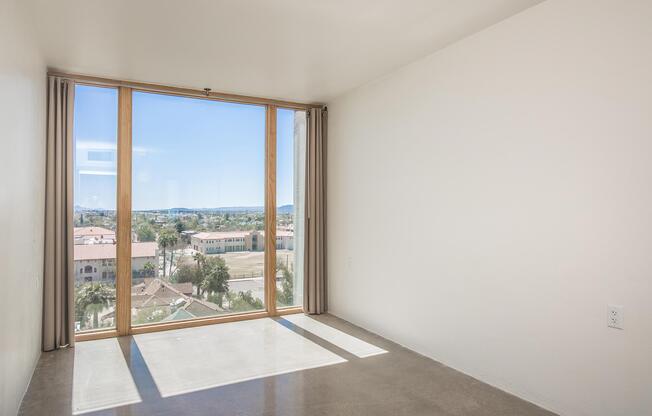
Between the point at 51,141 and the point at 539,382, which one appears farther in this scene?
the point at 51,141

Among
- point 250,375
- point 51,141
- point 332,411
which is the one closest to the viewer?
point 332,411

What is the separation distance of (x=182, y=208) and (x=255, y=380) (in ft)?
7.30

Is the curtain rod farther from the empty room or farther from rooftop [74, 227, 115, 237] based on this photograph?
rooftop [74, 227, 115, 237]

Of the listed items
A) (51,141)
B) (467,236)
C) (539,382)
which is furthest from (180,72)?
(539,382)

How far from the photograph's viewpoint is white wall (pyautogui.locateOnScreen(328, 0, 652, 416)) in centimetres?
235

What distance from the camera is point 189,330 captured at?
14.9 feet

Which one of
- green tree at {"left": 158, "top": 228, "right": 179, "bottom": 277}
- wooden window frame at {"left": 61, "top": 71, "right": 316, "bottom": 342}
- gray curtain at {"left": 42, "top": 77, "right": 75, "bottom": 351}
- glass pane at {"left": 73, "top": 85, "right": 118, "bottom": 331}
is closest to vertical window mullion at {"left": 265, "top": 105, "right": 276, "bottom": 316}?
wooden window frame at {"left": 61, "top": 71, "right": 316, "bottom": 342}

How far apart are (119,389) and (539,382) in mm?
2854

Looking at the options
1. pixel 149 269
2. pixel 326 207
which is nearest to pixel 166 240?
pixel 149 269

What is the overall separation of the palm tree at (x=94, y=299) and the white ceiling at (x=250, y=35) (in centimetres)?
208

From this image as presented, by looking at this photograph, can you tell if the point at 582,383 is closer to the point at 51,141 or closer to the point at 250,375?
the point at 250,375

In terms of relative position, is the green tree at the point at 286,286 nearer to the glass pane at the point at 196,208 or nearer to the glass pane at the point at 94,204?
the glass pane at the point at 196,208

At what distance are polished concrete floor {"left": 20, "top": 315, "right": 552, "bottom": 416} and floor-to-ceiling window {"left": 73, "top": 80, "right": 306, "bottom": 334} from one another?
0.55m

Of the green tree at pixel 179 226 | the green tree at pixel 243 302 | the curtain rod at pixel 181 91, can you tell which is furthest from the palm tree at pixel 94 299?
the curtain rod at pixel 181 91
